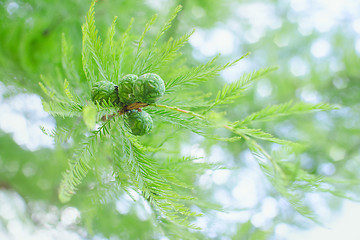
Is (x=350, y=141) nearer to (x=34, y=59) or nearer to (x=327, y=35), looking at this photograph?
(x=327, y=35)

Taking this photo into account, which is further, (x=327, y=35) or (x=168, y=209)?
(x=327, y=35)

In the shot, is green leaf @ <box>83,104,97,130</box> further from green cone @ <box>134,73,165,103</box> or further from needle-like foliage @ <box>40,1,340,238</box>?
green cone @ <box>134,73,165,103</box>

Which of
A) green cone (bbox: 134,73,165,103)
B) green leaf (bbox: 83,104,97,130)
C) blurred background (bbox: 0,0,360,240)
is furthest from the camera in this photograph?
blurred background (bbox: 0,0,360,240)

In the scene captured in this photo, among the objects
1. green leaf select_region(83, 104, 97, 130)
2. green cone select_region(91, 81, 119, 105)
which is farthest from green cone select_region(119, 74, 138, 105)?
green leaf select_region(83, 104, 97, 130)

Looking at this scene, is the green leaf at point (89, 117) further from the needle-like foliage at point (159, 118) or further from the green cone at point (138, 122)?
the green cone at point (138, 122)

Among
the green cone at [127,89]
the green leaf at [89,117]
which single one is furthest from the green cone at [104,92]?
the green leaf at [89,117]

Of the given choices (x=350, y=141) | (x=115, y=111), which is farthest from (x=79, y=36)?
(x=350, y=141)
